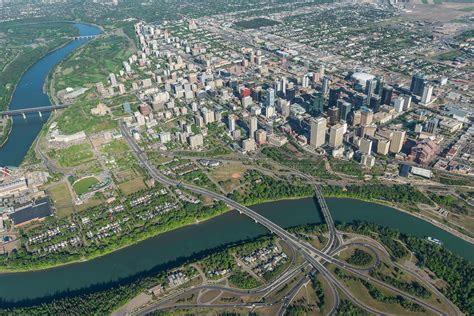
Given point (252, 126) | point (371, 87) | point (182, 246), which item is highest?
point (371, 87)

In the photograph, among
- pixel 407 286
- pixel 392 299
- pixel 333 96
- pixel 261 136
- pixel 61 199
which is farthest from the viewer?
pixel 333 96

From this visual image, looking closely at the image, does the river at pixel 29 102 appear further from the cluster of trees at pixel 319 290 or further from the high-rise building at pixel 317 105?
the high-rise building at pixel 317 105

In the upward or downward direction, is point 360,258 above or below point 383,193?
below

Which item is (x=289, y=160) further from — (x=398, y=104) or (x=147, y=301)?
(x=147, y=301)

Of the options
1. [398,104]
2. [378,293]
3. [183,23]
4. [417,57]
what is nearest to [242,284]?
[378,293]

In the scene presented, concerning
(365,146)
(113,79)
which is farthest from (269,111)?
(113,79)

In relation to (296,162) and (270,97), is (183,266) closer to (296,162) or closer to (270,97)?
(296,162)
